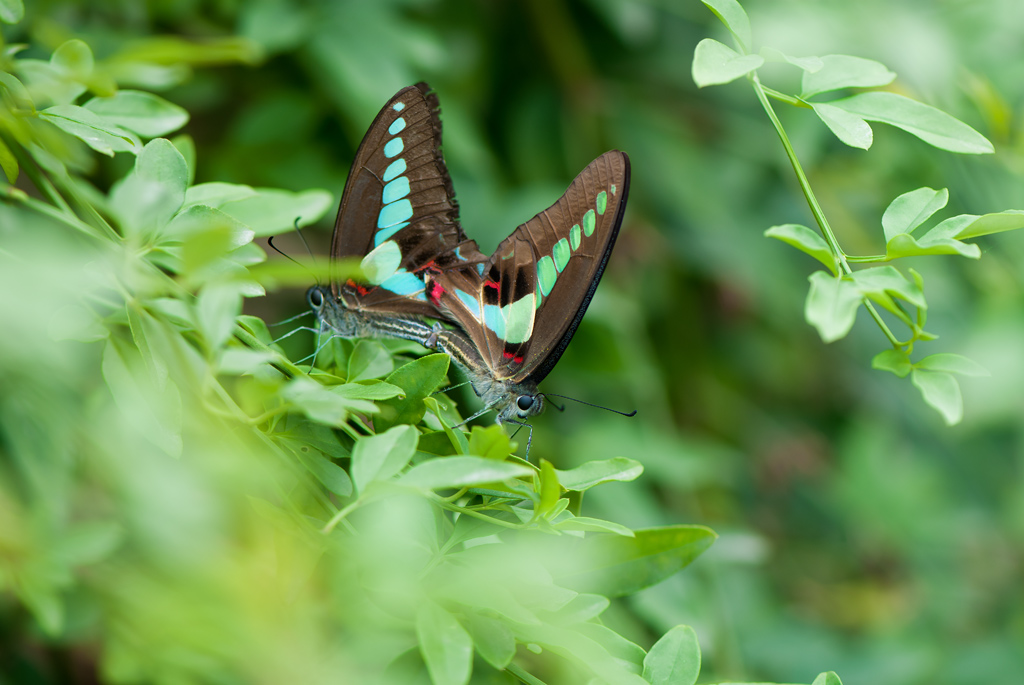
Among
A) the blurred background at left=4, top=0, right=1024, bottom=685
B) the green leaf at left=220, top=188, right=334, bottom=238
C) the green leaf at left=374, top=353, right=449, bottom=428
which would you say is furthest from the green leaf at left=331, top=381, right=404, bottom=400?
the blurred background at left=4, top=0, right=1024, bottom=685

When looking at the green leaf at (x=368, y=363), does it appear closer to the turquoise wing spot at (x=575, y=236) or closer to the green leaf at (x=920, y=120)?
the turquoise wing spot at (x=575, y=236)

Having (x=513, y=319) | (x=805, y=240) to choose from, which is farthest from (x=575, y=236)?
(x=805, y=240)

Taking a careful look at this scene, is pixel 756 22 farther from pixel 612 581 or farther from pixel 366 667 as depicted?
pixel 366 667

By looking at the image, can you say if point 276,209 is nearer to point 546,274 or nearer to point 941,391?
point 546,274

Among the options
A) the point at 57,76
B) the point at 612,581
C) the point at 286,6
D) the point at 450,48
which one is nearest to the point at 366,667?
the point at 612,581

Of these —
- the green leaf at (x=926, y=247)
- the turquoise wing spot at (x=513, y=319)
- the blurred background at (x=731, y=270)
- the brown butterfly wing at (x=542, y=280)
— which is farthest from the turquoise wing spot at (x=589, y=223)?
the blurred background at (x=731, y=270)

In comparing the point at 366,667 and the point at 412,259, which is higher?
the point at 412,259
